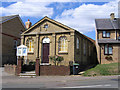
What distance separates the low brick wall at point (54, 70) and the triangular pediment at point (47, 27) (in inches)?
216

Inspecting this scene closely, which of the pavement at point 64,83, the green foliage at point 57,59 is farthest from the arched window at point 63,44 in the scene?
the pavement at point 64,83

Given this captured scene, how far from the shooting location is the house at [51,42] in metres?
17.7

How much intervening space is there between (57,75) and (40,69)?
1.94m

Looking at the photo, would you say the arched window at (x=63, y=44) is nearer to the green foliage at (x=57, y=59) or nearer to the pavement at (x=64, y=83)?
the green foliage at (x=57, y=59)

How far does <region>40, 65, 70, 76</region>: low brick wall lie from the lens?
14656 mm

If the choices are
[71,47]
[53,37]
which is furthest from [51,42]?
[71,47]

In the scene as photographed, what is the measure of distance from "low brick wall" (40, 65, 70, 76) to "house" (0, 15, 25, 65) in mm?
13449

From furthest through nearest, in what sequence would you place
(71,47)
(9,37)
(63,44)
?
(9,37)
(63,44)
(71,47)

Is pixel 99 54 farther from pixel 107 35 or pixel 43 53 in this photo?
Answer: pixel 43 53

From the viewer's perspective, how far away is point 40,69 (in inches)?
588

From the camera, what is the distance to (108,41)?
24375 mm

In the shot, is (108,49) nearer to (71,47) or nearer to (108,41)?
(108,41)

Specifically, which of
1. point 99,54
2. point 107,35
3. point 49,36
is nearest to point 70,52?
point 49,36

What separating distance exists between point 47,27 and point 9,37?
11539 mm
